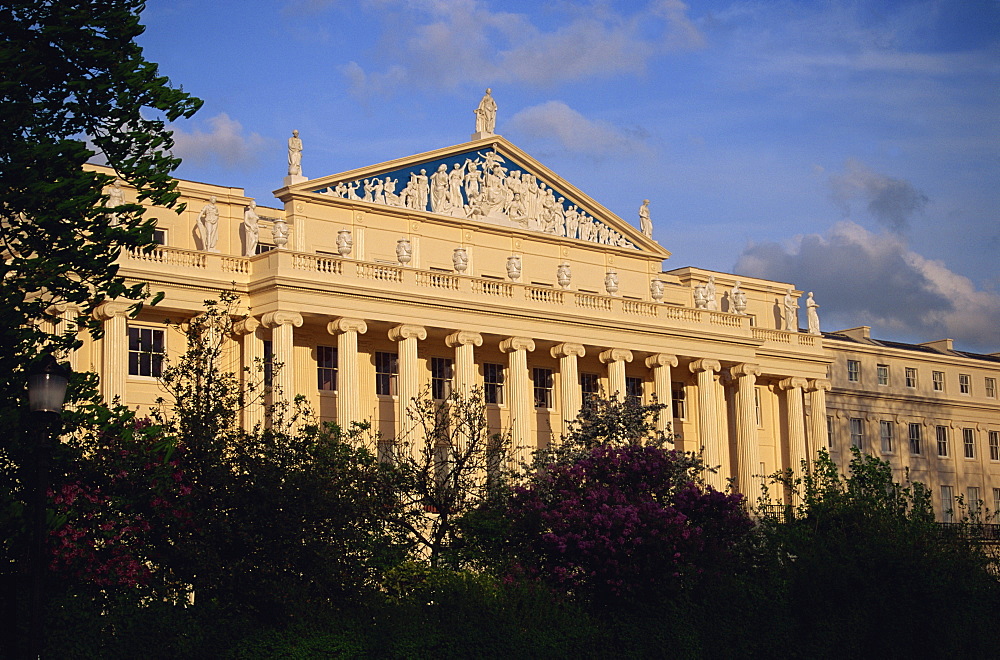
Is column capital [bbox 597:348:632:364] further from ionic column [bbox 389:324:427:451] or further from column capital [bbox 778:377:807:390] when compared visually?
column capital [bbox 778:377:807:390]

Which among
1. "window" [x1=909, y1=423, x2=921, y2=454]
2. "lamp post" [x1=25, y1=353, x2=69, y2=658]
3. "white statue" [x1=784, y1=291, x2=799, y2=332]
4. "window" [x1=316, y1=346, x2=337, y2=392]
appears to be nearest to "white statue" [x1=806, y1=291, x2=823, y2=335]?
"white statue" [x1=784, y1=291, x2=799, y2=332]

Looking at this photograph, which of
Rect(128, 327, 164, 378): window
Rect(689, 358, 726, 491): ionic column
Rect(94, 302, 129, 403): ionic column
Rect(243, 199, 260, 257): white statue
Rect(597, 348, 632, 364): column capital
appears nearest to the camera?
Rect(94, 302, 129, 403): ionic column

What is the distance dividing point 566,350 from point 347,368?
10509mm

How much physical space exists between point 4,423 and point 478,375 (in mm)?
33170

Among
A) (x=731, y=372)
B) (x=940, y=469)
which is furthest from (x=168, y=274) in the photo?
(x=940, y=469)

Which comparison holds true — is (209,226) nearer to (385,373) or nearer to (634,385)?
(385,373)

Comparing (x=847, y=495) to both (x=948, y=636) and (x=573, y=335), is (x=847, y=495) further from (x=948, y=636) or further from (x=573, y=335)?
(x=573, y=335)

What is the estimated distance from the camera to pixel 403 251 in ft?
170

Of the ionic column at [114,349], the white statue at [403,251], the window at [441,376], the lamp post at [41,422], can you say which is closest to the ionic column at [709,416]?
the window at [441,376]

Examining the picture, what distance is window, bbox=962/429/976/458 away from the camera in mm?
83500

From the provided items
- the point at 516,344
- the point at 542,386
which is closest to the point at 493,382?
the point at 542,386

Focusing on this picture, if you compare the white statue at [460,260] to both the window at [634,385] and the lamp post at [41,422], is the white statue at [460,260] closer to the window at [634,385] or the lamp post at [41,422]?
the window at [634,385]

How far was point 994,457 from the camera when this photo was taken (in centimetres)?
8488

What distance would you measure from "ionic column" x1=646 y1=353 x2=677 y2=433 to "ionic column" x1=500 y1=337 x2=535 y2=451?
671 cm
